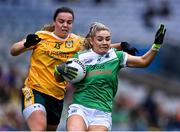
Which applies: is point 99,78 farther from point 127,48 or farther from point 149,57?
point 127,48

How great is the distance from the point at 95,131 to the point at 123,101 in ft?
34.8

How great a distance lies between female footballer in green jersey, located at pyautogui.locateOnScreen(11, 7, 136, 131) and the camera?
364 inches

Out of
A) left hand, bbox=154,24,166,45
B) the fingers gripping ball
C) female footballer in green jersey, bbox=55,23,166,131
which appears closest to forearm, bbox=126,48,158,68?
female footballer in green jersey, bbox=55,23,166,131

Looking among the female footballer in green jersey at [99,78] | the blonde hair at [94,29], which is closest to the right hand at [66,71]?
the female footballer in green jersey at [99,78]

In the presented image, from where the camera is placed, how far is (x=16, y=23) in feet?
69.8

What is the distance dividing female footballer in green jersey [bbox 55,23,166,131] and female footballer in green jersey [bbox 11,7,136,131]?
568 mm

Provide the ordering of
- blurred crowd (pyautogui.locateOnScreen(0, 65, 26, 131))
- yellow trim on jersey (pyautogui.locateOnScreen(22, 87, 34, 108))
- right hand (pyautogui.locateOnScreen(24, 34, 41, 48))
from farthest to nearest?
blurred crowd (pyautogui.locateOnScreen(0, 65, 26, 131)) → yellow trim on jersey (pyautogui.locateOnScreen(22, 87, 34, 108)) → right hand (pyautogui.locateOnScreen(24, 34, 41, 48))

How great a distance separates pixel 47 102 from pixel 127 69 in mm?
10770

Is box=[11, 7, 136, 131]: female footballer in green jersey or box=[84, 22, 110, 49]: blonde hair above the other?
Answer: box=[84, 22, 110, 49]: blonde hair

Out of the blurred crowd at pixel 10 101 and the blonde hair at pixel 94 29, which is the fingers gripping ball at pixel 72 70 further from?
the blurred crowd at pixel 10 101

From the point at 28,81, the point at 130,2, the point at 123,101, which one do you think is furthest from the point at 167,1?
the point at 28,81

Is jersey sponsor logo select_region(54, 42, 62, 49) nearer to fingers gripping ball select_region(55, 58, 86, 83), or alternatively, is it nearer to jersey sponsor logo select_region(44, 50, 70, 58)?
jersey sponsor logo select_region(44, 50, 70, 58)

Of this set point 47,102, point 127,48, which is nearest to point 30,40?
→ point 47,102

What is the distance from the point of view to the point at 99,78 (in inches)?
340
